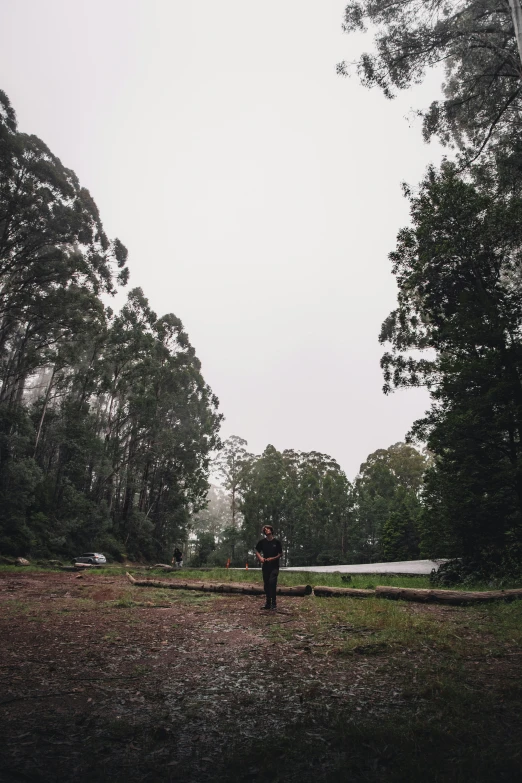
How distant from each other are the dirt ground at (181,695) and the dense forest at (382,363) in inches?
384

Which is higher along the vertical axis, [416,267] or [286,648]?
[416,267]

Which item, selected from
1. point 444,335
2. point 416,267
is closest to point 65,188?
point 416,267

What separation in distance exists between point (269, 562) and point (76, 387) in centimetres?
3366

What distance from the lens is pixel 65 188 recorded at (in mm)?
24297

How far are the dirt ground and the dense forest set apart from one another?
9748mm

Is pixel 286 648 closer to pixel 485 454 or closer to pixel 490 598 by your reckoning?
pixel 490 598

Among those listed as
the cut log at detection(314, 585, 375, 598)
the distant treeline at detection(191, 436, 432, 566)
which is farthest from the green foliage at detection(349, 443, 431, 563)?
the cut log at detection(314, 585, 375, 598)

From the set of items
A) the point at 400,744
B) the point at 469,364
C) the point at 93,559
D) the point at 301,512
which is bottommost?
the point at 93,559

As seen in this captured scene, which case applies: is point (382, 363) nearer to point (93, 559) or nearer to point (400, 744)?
point (400, 744)

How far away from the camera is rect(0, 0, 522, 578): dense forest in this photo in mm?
13531

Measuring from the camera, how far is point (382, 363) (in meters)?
20.0

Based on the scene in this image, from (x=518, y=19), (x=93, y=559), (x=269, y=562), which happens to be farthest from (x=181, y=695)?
(x=93, y=559)

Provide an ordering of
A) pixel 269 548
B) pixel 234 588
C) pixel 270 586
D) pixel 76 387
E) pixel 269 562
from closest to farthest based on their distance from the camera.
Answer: pixel 270 586, pixel 269 562, pixel 269 548, pixel 234 588, pixel 76 387

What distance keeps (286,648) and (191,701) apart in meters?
2.24
